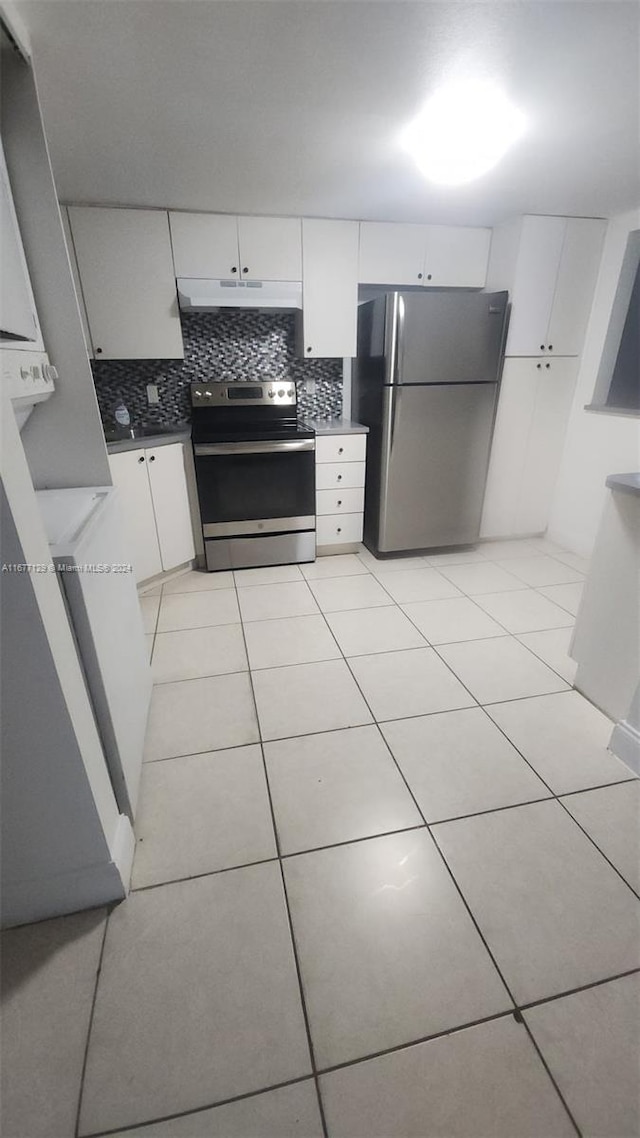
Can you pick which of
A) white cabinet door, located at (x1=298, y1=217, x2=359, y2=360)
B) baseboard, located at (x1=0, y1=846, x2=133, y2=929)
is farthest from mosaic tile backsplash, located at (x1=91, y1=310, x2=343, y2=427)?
baseboard, located at (x1=0, y1=846, x2=133, y2=929)

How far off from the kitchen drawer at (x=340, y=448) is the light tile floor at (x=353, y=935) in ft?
5.04

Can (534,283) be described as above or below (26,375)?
above

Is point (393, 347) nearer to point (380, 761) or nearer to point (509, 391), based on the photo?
point (509, 391)

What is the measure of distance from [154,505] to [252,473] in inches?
23.9

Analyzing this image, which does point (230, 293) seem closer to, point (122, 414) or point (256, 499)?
point (122, 414)

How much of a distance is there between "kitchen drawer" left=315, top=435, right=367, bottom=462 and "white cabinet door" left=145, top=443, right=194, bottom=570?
857mm

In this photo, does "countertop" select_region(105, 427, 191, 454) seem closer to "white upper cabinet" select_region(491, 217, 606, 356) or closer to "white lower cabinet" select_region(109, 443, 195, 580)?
"white lower cabinet" select_region(109, 443, 195, 580)

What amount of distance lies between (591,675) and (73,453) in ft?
6.85

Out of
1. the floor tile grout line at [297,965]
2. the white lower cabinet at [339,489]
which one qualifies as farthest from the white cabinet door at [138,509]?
the floor tile grout line at [297,965]

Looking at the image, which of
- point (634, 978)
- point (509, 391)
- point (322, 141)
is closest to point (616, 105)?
point (322, 141)

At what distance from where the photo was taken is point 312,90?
56.9 inches

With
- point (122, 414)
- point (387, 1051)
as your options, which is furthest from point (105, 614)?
point (122, 414)

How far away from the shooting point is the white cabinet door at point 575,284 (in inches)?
105

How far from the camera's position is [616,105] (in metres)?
1.53
